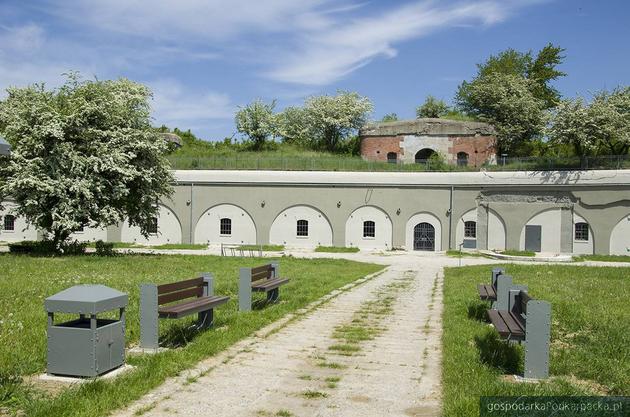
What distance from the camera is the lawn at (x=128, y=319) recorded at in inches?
222

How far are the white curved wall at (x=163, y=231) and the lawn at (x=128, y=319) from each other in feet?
49.0

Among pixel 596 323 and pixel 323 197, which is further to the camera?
pixel 323 197

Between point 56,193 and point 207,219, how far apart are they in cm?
1415

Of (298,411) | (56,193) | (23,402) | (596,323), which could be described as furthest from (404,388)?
(56,193)

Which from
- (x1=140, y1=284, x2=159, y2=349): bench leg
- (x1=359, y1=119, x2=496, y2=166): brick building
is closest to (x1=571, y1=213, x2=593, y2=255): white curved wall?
(x1=359, y1=119, x2=496, y2=166): brick building

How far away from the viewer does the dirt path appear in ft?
18.5

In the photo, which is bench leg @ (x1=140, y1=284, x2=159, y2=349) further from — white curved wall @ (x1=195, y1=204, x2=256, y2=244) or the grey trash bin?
white curved wall @ (x1=195, y1=204, x2=256, y2=244)

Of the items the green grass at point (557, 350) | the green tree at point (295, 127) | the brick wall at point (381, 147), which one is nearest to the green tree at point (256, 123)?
the green tree at point (295, 127)

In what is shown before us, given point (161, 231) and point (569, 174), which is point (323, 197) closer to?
point (161, 231)

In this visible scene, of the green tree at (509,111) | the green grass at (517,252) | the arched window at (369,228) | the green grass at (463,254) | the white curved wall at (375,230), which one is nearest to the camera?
the green grass at (463,254)

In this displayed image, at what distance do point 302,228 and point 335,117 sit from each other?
47.2 feet

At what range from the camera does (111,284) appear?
1362cm

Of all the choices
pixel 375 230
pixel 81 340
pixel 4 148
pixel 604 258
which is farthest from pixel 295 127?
pixel 4 148

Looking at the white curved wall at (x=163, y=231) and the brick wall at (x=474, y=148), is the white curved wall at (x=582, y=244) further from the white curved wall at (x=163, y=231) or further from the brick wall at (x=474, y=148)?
the white curved wall at (x=163, y=231)
